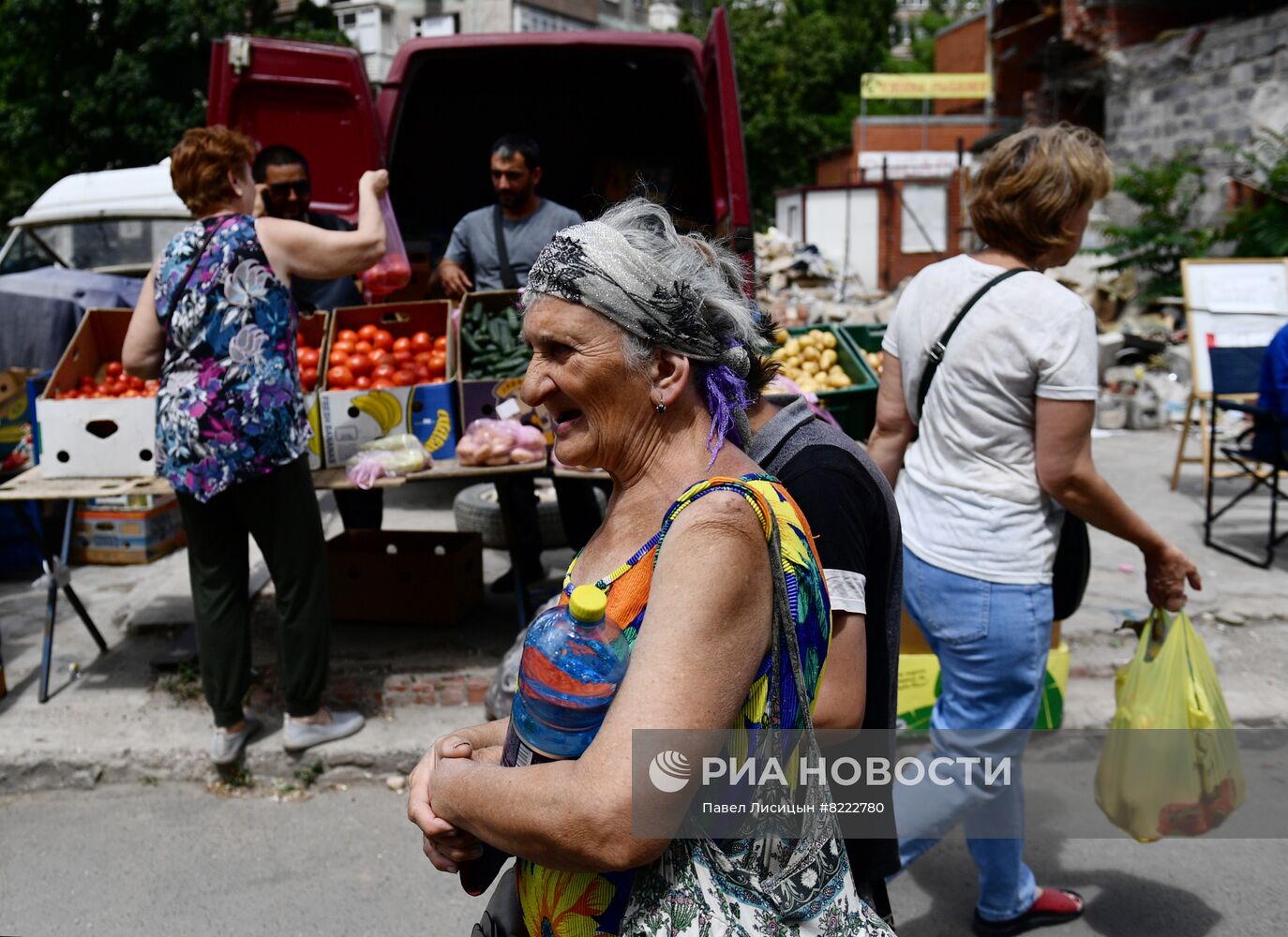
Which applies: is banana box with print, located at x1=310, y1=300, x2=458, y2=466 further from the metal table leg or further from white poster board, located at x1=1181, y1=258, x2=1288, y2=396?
white poster board, located at x1=1181, y1=258, x2=1288, y2=396

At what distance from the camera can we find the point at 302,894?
10.8 ft

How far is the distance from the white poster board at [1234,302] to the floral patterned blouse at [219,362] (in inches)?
245

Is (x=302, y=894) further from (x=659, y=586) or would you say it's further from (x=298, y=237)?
(x=659, y=586)

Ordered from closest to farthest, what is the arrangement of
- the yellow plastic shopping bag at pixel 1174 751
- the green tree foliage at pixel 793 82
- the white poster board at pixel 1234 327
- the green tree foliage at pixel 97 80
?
1. the yellow plastic shopping bag at pixel 1174 751
2. the white poster board at pixel 1234 327
3. the green tree foliage at pixel 97 80
4. the green tree foliage at pixel 793 82

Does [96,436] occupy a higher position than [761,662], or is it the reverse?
[761,662]

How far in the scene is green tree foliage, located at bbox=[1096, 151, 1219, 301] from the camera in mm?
13125

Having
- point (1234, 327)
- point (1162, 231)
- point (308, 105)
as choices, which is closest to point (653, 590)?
point (308, 105)

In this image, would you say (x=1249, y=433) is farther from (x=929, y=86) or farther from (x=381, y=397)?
(x=929, y=86)

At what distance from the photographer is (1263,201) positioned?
12844mm

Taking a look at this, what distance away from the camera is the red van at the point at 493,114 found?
5.82 meters

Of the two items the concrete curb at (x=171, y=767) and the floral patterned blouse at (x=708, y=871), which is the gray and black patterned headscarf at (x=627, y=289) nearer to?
the floral patterned blouse at (x=708, y=871)

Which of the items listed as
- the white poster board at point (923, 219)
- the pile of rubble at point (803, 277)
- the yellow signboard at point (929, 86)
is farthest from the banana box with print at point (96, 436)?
the yellow signboard at point (929, 86)

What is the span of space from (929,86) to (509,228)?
25631 millimetres

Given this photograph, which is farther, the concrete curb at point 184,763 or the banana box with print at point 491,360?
the banana box with print at point 491,360
